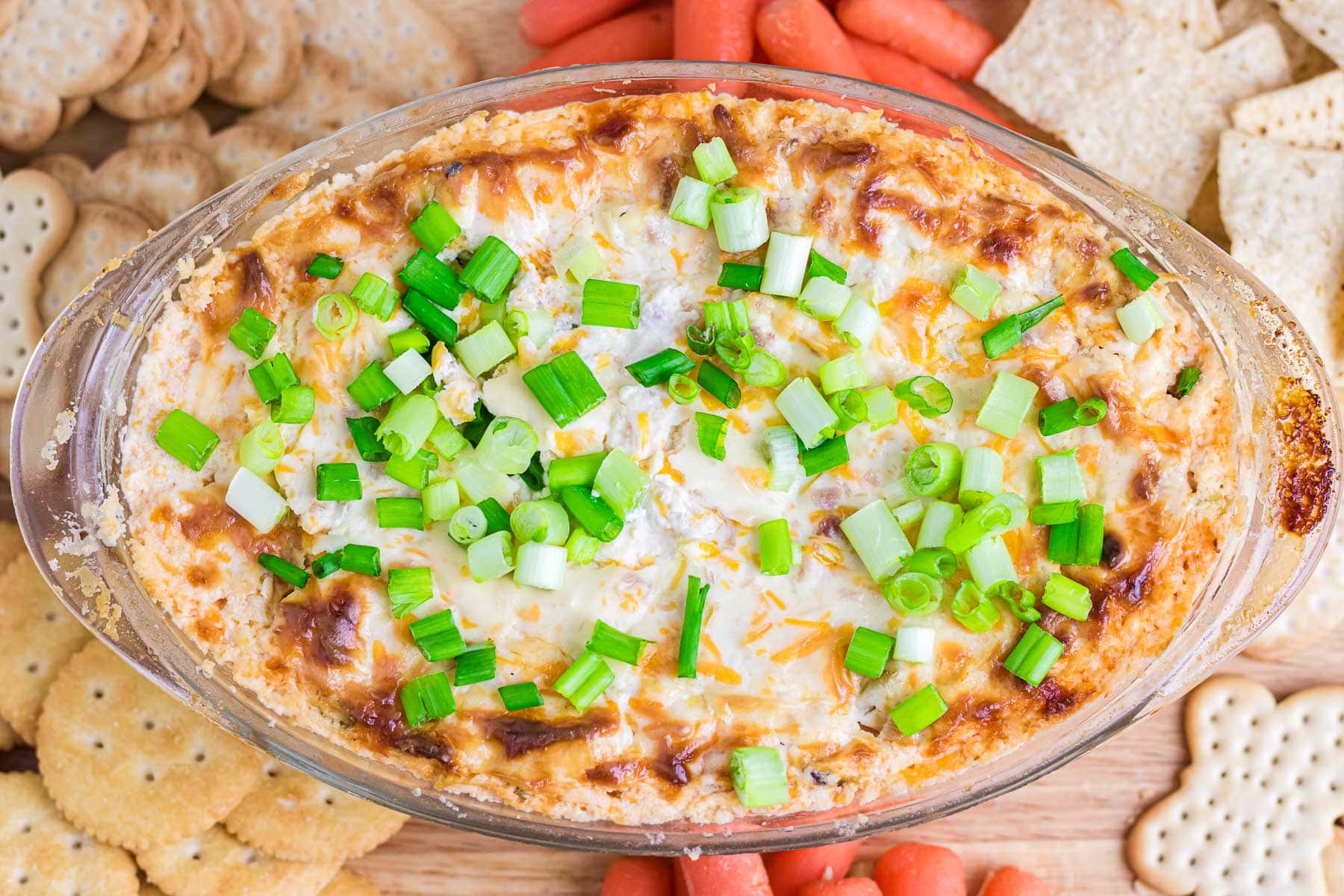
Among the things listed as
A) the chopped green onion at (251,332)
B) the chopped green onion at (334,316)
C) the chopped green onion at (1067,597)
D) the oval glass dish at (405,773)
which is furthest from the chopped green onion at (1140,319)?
the chopped green onion at (251,332)

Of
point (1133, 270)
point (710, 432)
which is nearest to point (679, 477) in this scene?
point (710, 432)

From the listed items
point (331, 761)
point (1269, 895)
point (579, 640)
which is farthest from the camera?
point (1269, 895)

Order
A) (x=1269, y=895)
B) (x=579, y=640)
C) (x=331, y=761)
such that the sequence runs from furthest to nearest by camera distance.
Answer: (x=1269, y=895) → (x=331, y=761) → (x=579, y=640)

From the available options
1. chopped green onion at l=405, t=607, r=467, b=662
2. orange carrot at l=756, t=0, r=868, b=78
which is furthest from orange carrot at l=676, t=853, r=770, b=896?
orange carrot at l=756, t=0, r=868, b=78

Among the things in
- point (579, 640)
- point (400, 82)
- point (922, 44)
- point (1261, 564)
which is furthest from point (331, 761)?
point (922, 44)

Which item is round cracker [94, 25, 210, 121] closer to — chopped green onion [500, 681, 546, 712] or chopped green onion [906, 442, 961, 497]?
chopped green onion [500, 681, 546, 712]

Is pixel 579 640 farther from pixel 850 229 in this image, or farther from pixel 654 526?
pixel 850 229

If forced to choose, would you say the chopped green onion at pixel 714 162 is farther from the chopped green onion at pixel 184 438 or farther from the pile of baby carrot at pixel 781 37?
the chopped green onion at pixel 184 438
